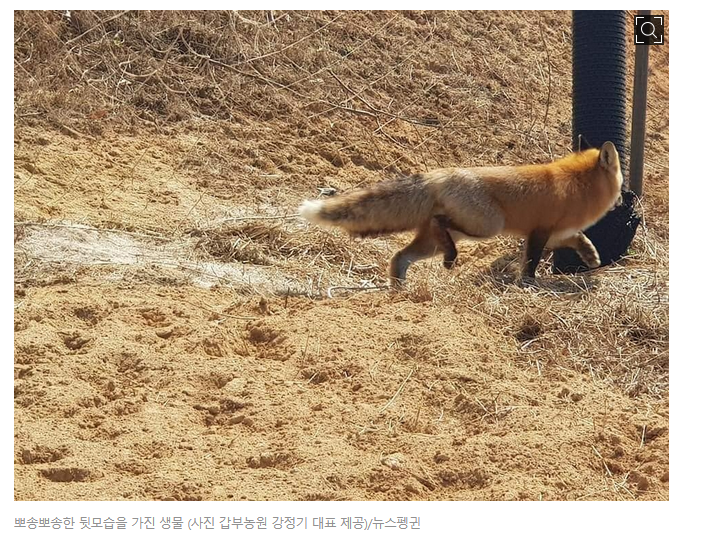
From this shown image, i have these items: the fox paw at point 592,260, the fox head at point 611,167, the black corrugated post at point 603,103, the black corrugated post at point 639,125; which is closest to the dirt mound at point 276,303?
the fox paw at point 592,260

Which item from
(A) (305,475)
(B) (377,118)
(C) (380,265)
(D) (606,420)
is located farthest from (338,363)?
(B) (377,118)

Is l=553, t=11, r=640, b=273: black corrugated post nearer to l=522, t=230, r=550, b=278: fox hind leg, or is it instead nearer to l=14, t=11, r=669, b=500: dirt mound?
l=14, t=11, r=669, b=500: dirt mound

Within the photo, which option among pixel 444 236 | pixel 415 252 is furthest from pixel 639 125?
pixel 415 252

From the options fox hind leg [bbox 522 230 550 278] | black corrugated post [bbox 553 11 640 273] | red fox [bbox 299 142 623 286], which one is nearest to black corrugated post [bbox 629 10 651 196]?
black corrugated post [bbox 553 11 640 273]

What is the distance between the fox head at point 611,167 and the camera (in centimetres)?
816

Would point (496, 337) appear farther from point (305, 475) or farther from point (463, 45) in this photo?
point (463, 45)

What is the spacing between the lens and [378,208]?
7715mm

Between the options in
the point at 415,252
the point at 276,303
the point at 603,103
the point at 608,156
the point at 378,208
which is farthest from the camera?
the point at 603,103

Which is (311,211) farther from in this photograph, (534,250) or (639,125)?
(639,125)

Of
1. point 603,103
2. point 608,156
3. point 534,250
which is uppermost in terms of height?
point 603,103

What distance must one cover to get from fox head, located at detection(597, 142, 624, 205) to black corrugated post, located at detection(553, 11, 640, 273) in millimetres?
428

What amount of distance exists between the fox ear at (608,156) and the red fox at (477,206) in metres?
0.01

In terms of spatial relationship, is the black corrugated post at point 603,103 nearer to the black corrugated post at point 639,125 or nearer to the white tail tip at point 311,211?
the black corrugated post at point 639,125

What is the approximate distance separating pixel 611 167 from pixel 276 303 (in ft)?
12.7
